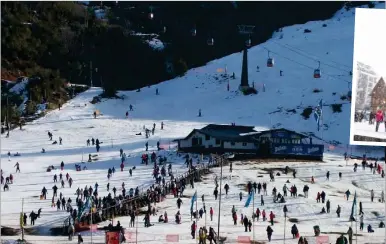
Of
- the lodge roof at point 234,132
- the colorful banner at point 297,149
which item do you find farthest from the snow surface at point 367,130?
the lodge roof at point 234,132

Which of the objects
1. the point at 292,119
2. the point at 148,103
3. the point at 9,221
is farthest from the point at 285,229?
the point at 148,103

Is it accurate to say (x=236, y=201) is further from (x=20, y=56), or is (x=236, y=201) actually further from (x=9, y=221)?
(x=20, y=56)

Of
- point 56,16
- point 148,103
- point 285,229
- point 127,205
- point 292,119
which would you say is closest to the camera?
point 285,229

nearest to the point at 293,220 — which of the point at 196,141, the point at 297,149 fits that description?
the point at 297,149

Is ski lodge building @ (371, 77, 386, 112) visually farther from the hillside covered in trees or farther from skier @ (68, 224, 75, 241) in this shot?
the hillside covered in trees

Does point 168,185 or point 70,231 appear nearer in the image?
point 70,231

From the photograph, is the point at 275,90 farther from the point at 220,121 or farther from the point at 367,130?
the point at 367,130

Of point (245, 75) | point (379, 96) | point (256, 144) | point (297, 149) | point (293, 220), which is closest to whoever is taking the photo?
point (379, 96)

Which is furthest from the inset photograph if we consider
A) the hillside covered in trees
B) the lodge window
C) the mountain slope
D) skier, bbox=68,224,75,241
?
the hillside covered in trees
